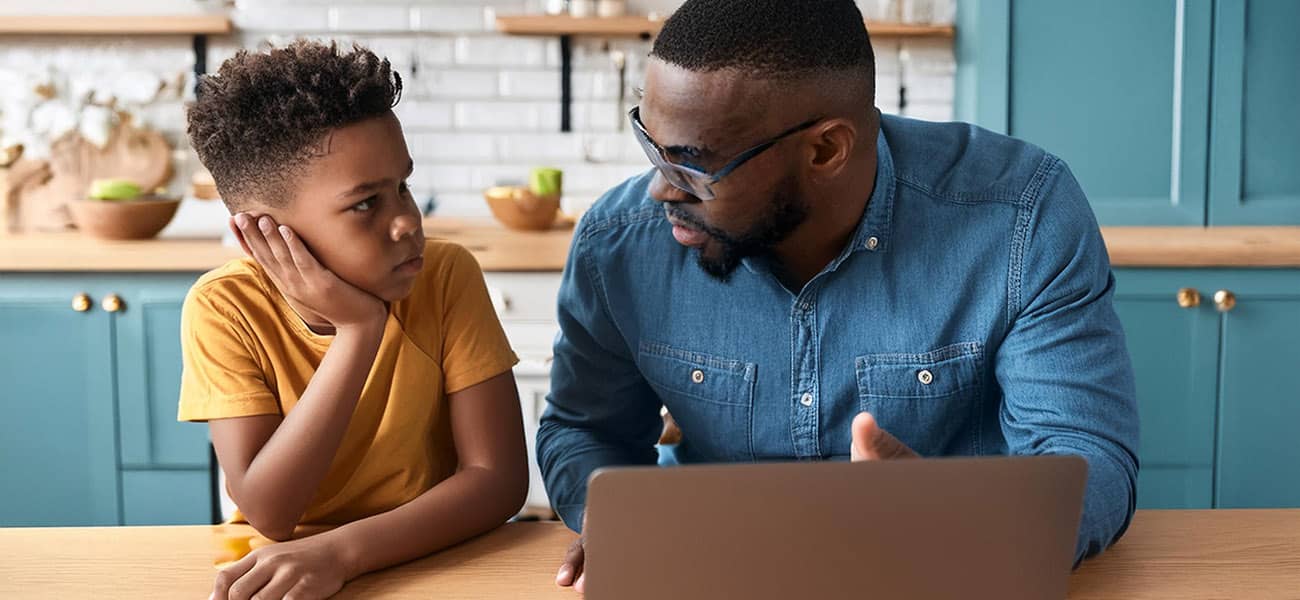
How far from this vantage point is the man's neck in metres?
1.55

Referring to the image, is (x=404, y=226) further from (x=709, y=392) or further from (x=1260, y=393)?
(x=1260, y=393)

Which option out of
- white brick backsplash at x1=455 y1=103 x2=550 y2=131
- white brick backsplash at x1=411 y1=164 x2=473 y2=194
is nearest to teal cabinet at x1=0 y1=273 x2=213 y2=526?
white brick backsplash at x1=411 y1=164 x2=473 y2=194

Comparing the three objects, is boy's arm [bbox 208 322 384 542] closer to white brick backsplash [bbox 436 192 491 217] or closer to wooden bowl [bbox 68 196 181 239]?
wooden bowl [bbox 68 196 181 239]

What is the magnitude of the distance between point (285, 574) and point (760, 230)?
66cm

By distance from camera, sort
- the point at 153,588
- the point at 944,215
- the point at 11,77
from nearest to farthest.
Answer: the point at 153,588 < the point at 944,215 < the point at 11,77

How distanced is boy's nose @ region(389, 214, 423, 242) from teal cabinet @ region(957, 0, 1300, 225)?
2.18 metres

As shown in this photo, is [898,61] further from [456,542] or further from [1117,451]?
[456,542]

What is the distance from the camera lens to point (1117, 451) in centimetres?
141

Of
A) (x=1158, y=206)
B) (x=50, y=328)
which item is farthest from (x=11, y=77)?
(x=1158, y=206)

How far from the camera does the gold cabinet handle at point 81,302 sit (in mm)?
2963

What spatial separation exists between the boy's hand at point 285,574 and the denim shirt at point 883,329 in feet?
1.09

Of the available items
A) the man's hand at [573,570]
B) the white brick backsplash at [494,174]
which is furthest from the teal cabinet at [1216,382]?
the man's hand at [573,570]

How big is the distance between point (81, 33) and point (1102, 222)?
2834 millimetres

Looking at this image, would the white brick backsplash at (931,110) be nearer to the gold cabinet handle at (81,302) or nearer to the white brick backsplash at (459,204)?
the white brick backsplash at (459,204)
